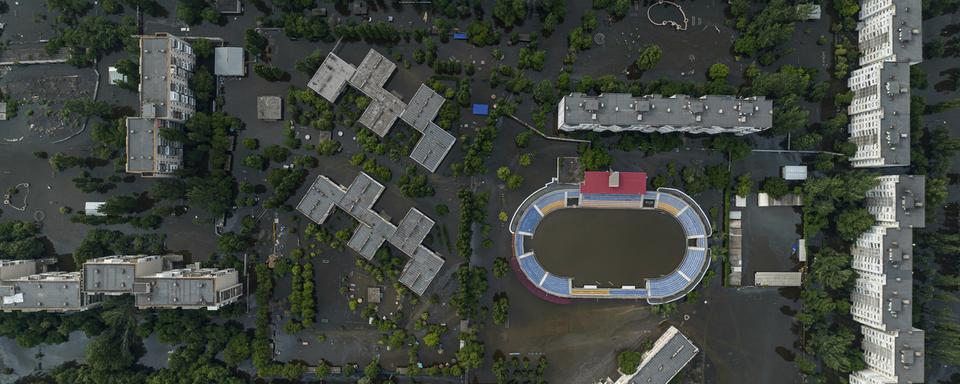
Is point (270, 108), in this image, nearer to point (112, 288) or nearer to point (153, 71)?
point (153, 71)

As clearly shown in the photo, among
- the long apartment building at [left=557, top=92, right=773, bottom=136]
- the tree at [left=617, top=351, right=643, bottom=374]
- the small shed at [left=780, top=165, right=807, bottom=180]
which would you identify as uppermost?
the long apartment building at [left=557, top=92, right=773, bottom=136]

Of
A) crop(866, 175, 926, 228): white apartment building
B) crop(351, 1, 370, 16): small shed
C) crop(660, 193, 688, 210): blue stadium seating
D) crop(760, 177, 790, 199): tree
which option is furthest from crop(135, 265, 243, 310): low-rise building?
crop(866, 175, 926, 228): white apartment building

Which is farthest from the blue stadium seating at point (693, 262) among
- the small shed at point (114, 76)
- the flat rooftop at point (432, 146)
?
the small shed at point (114, 76)

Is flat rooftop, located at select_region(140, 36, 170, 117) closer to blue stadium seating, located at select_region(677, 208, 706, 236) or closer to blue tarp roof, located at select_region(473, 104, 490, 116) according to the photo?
blue tarp roof, located at select_region(473, 104, 490, 116)

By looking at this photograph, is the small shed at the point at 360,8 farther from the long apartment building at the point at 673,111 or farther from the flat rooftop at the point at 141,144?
the long apartment building at the point at 673,111

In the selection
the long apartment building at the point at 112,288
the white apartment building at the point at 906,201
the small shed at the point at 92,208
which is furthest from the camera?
the small shed at the point at 92,208

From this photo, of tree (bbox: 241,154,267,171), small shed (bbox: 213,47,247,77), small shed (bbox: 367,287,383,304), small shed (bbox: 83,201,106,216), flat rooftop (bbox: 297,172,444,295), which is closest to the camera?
tree (bbox: 241,154,267,171)
